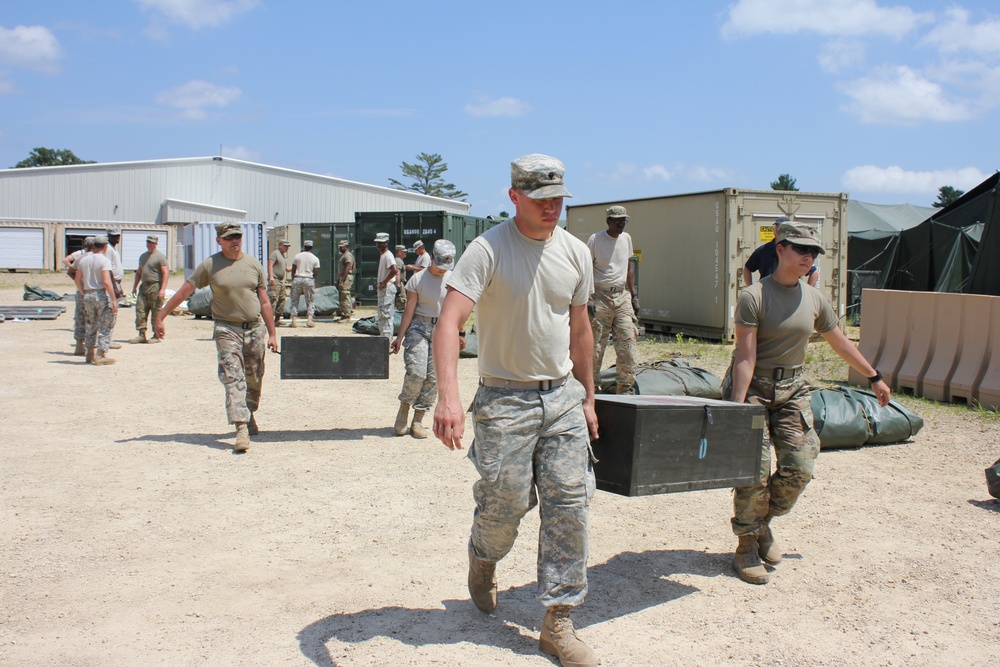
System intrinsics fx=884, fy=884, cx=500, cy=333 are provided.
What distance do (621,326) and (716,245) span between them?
7.09 metres

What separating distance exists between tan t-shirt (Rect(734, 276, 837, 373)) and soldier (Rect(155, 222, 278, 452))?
4.68 meters

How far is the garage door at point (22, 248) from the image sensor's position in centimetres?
4303

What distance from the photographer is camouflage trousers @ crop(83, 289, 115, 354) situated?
13602 millimetres

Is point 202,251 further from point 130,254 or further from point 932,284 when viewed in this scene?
point 130,254

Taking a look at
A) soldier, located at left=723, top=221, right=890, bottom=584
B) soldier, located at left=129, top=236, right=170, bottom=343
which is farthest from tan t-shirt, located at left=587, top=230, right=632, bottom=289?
soldier, located at left=129, top=236, right=170, bottom=343

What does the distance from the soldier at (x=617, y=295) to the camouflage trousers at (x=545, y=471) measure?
5.55 m

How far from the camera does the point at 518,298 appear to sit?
12.5 feet

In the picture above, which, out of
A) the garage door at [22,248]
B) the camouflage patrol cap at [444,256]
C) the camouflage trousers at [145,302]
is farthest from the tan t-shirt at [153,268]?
the garage door at [22,248]

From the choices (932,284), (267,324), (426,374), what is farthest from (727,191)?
(267,324)

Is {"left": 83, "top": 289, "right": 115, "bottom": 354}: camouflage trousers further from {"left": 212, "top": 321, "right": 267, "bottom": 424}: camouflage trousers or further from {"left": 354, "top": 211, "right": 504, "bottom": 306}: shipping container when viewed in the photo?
{"left": 354, "top": 211, "right": 504, "bottom": 306}: shipping container

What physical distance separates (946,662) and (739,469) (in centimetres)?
120

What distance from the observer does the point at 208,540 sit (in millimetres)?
5418

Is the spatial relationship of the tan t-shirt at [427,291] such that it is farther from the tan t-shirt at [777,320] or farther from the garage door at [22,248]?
the garage door at [22,248]

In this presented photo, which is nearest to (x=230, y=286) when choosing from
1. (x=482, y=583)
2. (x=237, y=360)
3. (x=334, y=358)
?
(x=237, y=360)
